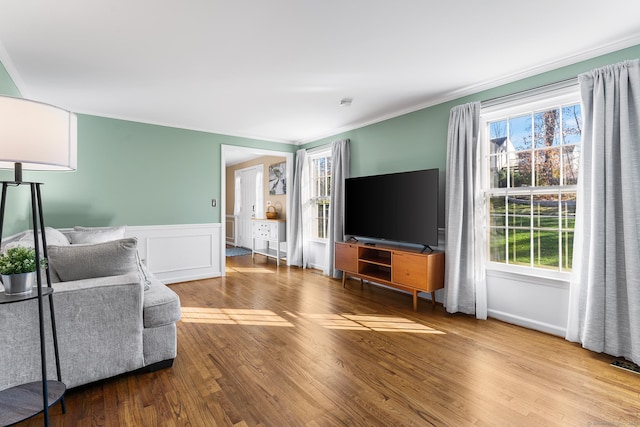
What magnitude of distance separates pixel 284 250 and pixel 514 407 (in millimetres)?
5387

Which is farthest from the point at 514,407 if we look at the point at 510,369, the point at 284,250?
the point at 284,250

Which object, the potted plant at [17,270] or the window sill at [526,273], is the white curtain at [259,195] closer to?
the window sill at [526,273]

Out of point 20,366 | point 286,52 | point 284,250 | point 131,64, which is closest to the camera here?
point 20,366

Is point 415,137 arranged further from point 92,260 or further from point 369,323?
point 92,260

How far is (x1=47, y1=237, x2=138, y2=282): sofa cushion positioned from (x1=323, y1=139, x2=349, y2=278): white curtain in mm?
3128

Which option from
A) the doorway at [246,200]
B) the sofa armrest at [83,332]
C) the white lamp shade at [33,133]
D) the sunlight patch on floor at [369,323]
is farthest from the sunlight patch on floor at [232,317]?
the doorway at [246,200]

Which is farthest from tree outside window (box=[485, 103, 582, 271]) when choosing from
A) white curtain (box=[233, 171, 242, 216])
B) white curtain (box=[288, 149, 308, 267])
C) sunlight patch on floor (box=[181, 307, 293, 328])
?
white curtain (box=[233, 171, 242, 216])

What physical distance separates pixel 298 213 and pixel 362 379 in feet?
13.1

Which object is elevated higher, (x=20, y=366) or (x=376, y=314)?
(x=20, y=366)

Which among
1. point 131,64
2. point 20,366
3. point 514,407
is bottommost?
point 514,407

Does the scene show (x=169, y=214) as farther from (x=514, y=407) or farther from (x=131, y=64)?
(x=514, y=407)

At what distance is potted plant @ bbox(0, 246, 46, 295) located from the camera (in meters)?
1.51

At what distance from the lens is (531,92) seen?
2938mm

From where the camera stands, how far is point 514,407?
5.91 ft
